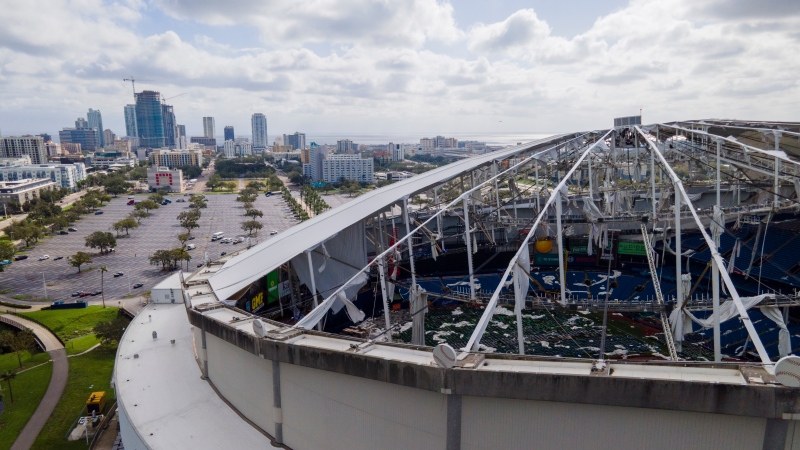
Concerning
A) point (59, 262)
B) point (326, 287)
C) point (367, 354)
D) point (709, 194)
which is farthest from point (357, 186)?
point (367, 354)

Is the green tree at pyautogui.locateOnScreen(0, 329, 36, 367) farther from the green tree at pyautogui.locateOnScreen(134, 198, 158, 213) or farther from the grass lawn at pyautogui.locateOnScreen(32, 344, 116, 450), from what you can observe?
the green tree at pyautogui.locateOnScreen(134, 198, 158, 213)

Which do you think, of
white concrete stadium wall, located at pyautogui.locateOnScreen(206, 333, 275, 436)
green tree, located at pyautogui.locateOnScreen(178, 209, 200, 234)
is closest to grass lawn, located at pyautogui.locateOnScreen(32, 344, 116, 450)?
white concrete stadium wall, located at pyautogui.locateOnScreen(206, 333, 275, 436)

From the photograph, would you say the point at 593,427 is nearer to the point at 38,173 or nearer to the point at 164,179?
the point at 164,179

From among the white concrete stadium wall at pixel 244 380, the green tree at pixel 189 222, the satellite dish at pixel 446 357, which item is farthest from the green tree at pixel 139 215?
the satellite dish at pixel 446 357

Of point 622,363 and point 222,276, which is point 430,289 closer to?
point 222,276

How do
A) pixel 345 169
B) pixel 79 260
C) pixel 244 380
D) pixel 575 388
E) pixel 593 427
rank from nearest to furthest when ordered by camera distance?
1. pixel 575 388
2. pixel 593 427
3. pixel 244 380
4. pixel 79 260
5. pixel 345 169

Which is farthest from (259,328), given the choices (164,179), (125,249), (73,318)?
(164,179)
